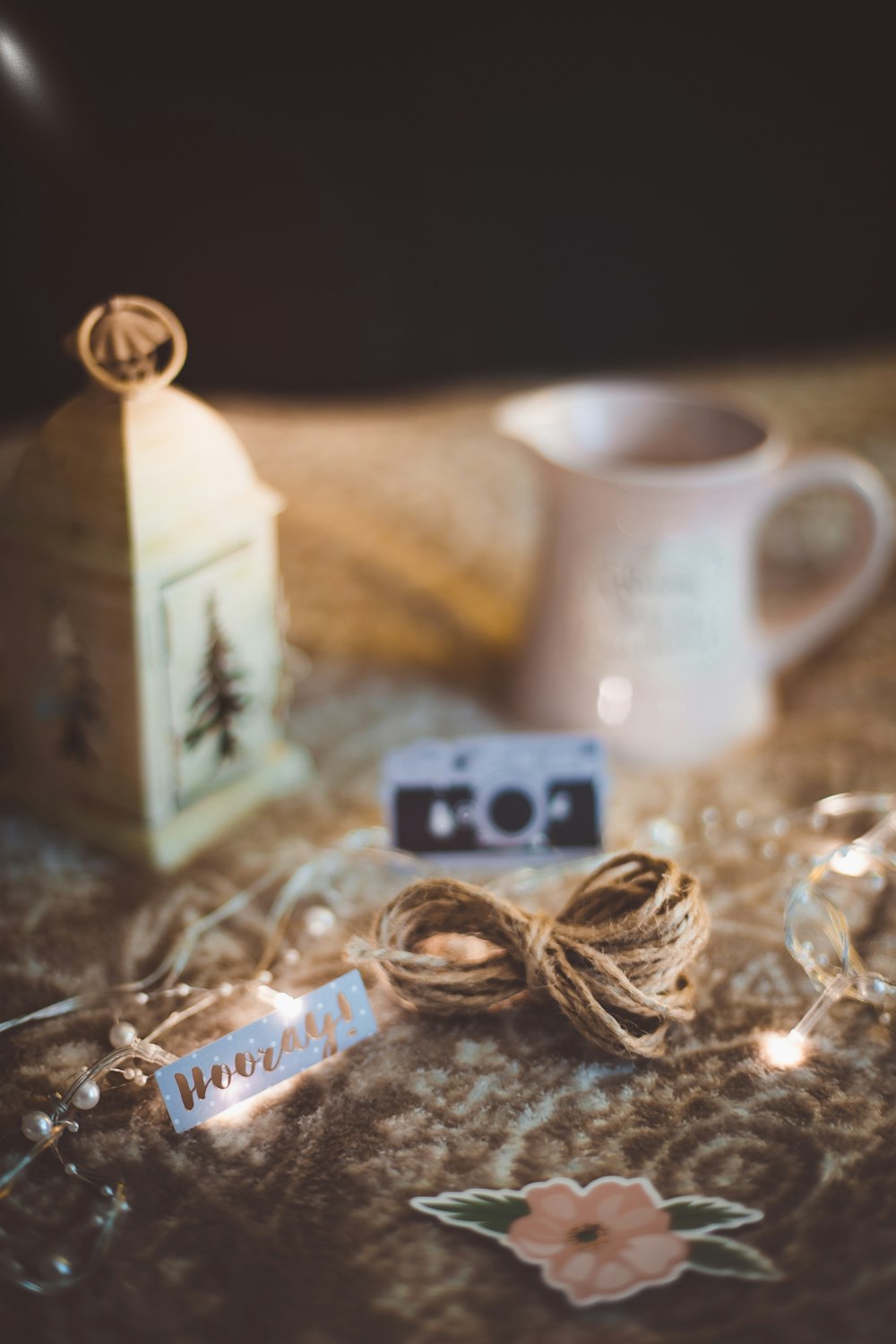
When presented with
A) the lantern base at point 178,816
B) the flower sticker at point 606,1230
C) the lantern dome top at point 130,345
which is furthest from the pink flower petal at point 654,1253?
the lantern dome top at point 130,345

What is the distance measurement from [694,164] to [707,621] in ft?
2.53

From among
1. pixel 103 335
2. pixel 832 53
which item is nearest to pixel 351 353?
pixel 832 53

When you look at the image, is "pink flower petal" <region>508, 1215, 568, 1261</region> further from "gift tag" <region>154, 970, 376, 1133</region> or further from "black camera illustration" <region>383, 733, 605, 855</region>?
"black camera illustration" <region>383, 733, 605, 855</region>

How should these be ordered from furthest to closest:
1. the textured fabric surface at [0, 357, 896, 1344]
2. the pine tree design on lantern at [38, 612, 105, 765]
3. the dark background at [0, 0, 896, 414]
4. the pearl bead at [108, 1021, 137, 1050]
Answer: the dark background at [0, 0, 896, 414] → the pine tree design on lantern at [38, 612, 105, 765] → the pearl bead at [108, 1021, 137, 1050] → the textured fabric surface at [0, 357, 896, 1344]

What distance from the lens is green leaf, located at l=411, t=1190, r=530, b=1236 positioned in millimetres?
462

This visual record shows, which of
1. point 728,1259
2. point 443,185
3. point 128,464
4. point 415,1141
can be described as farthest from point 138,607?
point 443,185

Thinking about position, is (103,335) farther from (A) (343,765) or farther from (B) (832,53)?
(B) (832,53)

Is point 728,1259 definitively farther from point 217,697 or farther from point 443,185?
point 443,185

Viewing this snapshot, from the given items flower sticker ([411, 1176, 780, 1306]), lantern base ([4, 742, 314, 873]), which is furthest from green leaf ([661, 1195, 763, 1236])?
lantern base ([4, 742, 314, 873])

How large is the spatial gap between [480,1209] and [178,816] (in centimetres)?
29

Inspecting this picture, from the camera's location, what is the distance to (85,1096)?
19.9 inches

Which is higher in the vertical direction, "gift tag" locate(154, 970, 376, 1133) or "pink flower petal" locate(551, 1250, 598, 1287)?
"gift tag" locate(154, 970, 376, 1133)

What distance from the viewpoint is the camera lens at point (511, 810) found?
0.65 m

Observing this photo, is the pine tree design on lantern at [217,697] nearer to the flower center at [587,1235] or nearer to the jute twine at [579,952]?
the jute twine at [579,952]
